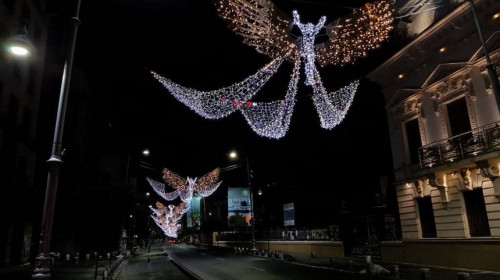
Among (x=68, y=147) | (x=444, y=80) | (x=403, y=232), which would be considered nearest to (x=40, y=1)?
(x=68, y=147)

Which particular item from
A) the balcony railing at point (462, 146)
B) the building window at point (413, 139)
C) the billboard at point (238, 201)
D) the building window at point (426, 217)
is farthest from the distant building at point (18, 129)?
the billboard at point (238, 201)

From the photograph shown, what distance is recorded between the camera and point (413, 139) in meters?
21.6

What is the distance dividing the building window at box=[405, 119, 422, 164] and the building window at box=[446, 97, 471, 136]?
7.45 ft

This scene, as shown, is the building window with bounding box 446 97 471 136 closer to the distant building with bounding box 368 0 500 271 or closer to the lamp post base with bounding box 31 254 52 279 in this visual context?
the distant building with bounding box 368 0 500 271

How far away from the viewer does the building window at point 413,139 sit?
21266 millimetres

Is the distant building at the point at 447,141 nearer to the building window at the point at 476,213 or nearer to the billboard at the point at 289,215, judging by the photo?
the building window at the point at 476,213

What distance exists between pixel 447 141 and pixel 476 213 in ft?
12.1

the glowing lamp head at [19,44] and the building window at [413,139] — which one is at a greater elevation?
the building window at [413,139]

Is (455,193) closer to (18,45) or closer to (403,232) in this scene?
(403,232)

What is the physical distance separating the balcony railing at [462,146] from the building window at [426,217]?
7.56 feet

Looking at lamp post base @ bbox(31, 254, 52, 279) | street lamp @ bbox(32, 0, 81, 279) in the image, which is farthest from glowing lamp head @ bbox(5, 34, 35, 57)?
lamp post base @ bbox(31, 254, 52, 279)

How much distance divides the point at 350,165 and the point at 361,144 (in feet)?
9.44

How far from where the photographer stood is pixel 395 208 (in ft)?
75.0

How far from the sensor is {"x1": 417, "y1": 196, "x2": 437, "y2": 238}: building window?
19.6m
